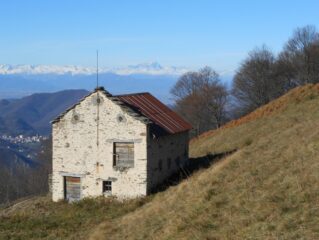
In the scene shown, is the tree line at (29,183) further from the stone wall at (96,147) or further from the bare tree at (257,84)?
the stone wall at (96,147)

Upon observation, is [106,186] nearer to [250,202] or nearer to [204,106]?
[250,202]

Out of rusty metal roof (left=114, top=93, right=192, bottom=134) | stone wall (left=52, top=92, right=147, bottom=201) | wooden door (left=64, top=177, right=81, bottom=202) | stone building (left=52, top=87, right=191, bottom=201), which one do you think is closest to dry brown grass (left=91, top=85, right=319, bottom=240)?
stone building (left=52, top=87, right=191, bottom=201)

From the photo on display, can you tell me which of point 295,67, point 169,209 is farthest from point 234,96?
point 169,209

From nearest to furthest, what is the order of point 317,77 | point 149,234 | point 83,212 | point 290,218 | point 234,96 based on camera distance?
point 290,218 < point 149,234 < point 83,212 < point 317,77 < point 234,96

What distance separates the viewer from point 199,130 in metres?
76.1

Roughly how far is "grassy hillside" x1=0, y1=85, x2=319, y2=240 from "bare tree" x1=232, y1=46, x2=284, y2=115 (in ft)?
168

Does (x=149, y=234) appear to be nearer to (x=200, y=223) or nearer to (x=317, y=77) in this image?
(x=200, y=223)

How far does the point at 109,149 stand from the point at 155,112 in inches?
174

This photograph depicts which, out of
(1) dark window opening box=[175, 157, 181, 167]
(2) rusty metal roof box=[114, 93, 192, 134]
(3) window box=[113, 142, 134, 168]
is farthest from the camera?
(1) dark window opening box=[175, 157, 181, 167]

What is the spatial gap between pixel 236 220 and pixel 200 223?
1.14 m

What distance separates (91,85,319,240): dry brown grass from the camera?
12.6 meters

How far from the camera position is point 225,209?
49.4 ft

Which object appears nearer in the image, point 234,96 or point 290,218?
point 290,218

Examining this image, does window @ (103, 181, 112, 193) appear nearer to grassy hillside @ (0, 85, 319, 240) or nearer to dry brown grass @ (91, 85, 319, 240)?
grassy hillside @ (0, 85, 319, 240)
